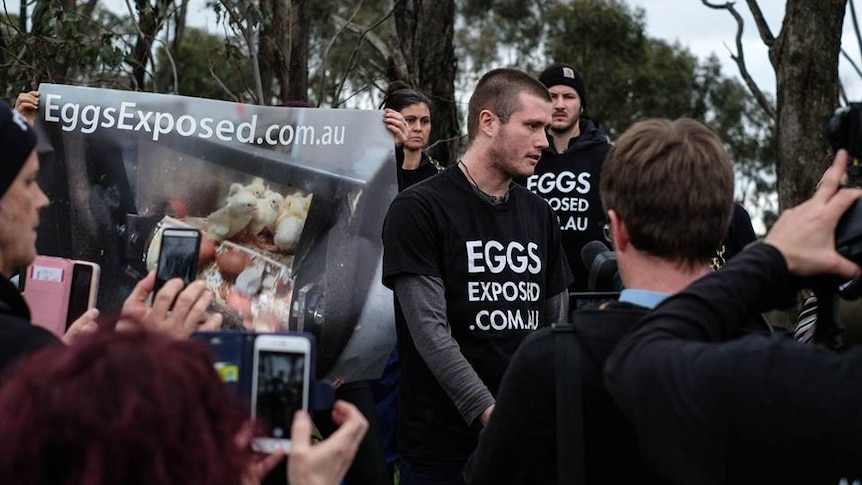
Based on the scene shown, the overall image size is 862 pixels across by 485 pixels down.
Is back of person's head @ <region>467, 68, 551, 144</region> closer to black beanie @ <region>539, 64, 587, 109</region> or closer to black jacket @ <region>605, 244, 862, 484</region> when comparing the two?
black beanie @ <region>539, 64, 587, 109</region>

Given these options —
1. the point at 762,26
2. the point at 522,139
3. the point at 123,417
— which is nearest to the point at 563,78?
the point at 522,139

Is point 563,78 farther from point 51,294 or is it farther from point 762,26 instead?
point 762,26

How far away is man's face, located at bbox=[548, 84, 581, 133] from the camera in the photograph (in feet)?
20.3

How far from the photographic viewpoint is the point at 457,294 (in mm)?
4383

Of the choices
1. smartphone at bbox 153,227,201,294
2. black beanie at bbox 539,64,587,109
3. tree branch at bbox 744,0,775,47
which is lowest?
smartphone at bbox 153,227,201,294

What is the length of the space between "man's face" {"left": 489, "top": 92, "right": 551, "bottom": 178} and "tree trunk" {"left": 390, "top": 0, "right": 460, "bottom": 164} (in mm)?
3877

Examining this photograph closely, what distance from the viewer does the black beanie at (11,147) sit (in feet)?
7.83

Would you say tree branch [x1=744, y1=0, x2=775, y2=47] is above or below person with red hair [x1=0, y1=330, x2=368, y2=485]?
above

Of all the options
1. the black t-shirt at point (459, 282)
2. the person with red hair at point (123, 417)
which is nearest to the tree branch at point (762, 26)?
the black t-shirt at point (459, 282)

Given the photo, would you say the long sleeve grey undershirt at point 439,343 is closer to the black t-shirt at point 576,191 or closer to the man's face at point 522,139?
the man's face at point 522,139

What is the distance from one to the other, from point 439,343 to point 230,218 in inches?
44.0

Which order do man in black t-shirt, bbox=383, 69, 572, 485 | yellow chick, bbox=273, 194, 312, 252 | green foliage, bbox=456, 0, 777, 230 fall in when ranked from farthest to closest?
green foliage, bbox=456, 0, 777, 230
yellow chick, bbox=273, 194, 312, 252
man in black t-shirt, bbox=383, 69, 572, 485

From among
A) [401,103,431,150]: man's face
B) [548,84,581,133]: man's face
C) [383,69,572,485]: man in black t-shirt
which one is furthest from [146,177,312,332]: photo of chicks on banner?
[548,84,581,133]: man's face

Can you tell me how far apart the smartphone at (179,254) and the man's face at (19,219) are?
0.87 ft
